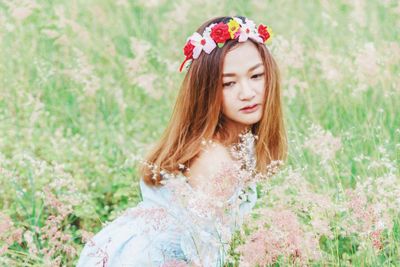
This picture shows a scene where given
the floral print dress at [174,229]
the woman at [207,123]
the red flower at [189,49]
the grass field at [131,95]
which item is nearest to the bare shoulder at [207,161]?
the woman at [207,123]

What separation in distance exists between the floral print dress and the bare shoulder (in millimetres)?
109

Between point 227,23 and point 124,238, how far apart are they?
2.94 feet

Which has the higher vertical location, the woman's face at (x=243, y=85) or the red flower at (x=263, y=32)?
the red flower at (x=263, y=32)

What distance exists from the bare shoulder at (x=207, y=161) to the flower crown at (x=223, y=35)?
14.7 inches

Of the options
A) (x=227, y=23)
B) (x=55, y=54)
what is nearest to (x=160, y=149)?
(x=227, y=23)

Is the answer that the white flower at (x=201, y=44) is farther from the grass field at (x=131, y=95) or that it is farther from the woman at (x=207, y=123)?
the grass field at (x=131, y=95)

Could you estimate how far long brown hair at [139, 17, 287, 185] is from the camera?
9.25 ft

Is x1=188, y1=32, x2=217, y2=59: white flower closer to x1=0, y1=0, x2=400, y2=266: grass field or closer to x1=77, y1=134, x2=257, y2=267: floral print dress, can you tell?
x1=77, y1=134, x2=257, y2=267: floral print dress

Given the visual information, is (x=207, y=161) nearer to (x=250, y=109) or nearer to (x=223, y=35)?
(x=250, y=109)

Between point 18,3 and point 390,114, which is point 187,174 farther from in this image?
point 18,3

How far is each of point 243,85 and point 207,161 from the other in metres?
0.30

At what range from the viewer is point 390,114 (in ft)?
12.1

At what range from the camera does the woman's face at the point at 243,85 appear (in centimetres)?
281

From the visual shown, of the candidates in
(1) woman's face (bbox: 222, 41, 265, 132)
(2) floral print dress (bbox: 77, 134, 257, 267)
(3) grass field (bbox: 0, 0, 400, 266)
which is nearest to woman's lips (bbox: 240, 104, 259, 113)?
(1) woman's face (bbox: 222, 41, 265, 132)
